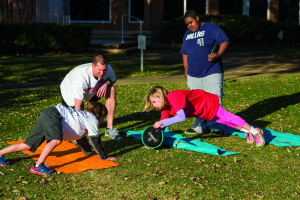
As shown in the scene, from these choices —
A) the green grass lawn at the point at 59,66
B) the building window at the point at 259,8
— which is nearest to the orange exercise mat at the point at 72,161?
the green grass lawn at the point at 59,66

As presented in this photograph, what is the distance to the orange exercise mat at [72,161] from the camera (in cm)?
496

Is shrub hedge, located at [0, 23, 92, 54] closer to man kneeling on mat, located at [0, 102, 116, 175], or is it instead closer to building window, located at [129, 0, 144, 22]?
building window, located at [129, 0, 144, 22]

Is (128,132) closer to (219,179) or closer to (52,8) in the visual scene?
(219,179)

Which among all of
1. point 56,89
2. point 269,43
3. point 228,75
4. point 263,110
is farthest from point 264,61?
point 56,89

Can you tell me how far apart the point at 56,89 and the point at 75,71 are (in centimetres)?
542

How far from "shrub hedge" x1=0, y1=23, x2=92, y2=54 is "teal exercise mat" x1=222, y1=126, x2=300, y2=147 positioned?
13.2 metres

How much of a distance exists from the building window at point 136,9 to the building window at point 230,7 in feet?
19.2

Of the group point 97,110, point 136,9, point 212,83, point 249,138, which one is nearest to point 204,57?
point 212,83

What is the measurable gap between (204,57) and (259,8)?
22.2 metres

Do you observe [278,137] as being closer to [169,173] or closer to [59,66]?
[169,173]

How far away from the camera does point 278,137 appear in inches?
249

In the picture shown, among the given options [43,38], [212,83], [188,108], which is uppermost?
[43,38]

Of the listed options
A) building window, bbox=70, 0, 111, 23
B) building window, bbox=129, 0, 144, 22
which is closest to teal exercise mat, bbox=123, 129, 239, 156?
building window, bbox=129, 0, 144, 22

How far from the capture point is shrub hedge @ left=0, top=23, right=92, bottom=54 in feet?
55.3
